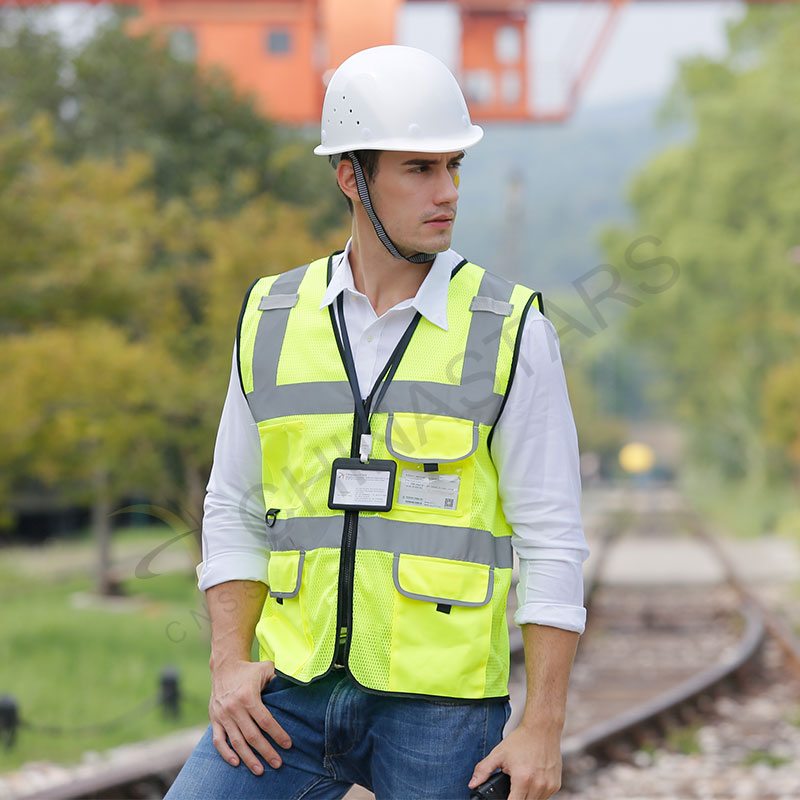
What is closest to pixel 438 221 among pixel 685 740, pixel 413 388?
pixel 413 388

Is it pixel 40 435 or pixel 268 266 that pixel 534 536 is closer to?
pixel 40 435

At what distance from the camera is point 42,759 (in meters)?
7.34

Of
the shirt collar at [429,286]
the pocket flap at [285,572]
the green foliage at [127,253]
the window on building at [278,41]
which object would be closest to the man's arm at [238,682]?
the pocket flap at [285,572]

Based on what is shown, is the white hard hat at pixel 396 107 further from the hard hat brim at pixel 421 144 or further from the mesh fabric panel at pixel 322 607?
the mesh fabric panel at pixel 322 607

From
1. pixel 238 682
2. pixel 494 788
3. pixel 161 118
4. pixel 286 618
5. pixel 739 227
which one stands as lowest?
pixel 494 788

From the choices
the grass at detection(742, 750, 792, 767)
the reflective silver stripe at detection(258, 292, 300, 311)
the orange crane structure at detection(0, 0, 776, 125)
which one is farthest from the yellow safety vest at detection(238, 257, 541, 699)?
the orange crane structure at detection(0, 0, 776, 125)

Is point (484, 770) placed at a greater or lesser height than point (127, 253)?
lesser

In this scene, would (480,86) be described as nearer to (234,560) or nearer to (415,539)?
(234,560)

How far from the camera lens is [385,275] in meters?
2.45

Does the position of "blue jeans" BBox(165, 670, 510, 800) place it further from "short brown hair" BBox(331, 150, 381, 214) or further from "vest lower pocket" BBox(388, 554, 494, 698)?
"short brown hair" BBox(331, 150, 381, 214)

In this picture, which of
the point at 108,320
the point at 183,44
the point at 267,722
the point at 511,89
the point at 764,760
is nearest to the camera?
the point at 267,722

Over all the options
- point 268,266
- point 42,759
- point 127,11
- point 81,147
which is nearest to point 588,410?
point 127,11

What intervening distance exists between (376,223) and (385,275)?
11cm

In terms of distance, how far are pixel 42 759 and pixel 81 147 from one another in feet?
56.1
